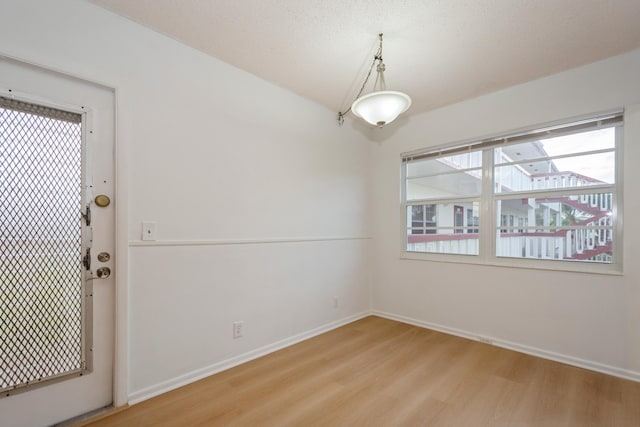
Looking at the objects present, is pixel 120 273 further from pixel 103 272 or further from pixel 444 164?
pixel 444 164

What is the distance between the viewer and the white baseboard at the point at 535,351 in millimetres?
2244

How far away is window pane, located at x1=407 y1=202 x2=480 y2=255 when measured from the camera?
10.3 feet

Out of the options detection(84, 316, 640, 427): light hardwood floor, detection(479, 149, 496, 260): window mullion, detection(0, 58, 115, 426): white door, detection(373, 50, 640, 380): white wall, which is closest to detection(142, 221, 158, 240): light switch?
detection(0, 58, 115, 426): white door

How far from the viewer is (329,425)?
1.70 m

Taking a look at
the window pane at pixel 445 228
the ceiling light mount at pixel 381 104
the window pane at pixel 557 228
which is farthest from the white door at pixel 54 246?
the window pane at pixel 557 228

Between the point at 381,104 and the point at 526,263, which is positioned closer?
the point at 381,104

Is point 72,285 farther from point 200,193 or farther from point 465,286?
point 465,286

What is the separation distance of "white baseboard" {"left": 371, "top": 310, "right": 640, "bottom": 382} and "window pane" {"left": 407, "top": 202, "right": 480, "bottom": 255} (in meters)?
0.87

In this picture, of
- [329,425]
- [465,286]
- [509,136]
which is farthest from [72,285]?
[509,136]

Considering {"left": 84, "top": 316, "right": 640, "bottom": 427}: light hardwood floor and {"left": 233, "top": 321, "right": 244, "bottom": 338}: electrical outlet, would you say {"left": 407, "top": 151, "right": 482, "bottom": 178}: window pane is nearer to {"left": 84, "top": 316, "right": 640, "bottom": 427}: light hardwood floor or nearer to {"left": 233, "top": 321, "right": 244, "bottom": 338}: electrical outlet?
{"left": 84, "top": 316, "right": 640, "bottom": 427}: light hardwood floor

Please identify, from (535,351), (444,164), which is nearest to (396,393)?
(535,351)

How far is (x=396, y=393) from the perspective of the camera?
2037 millimetres

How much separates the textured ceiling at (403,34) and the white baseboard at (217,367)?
8.37 ft

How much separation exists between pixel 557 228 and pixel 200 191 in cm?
320
